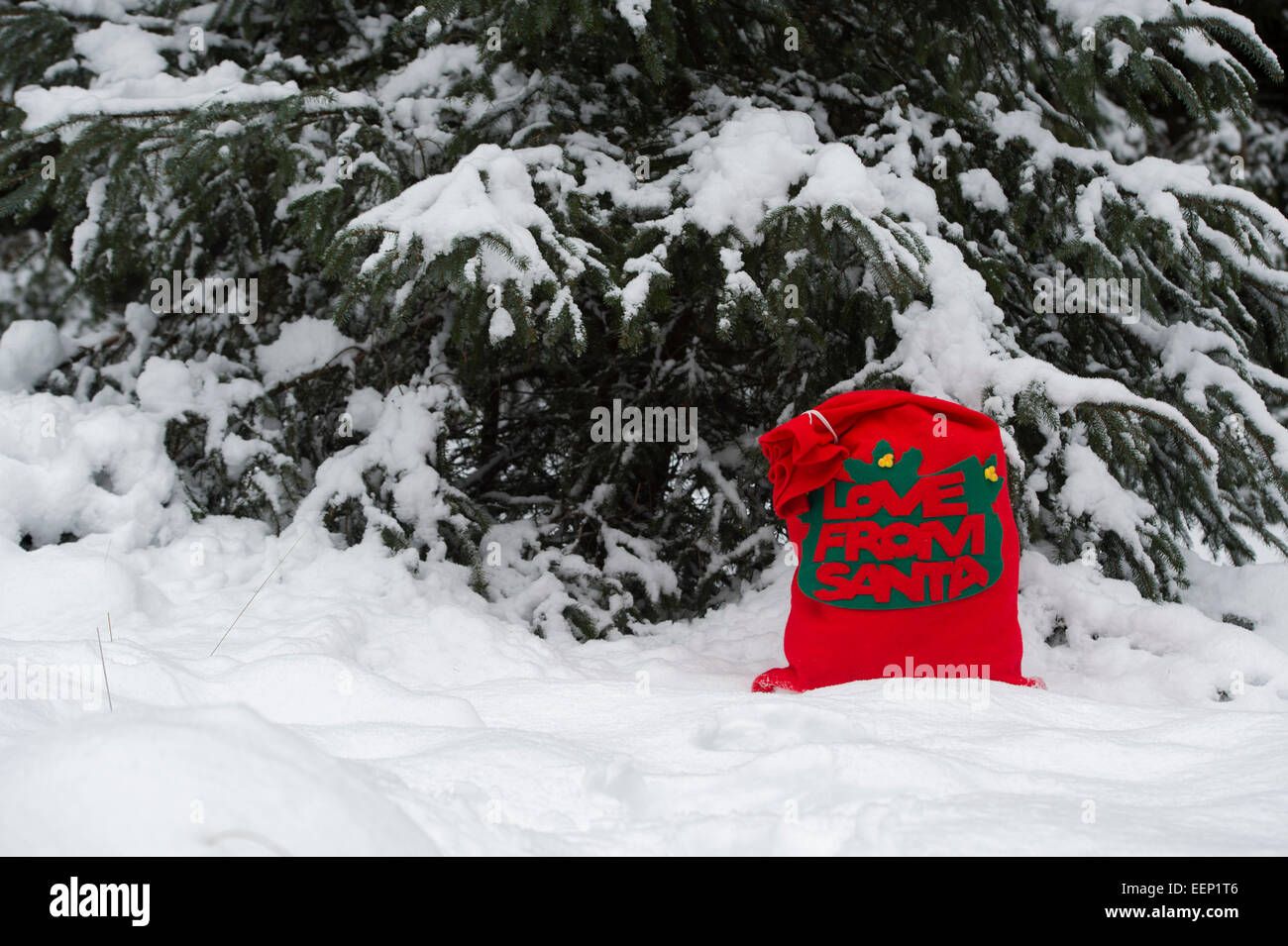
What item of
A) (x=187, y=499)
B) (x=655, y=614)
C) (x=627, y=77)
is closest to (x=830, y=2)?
(x=627, y=77)

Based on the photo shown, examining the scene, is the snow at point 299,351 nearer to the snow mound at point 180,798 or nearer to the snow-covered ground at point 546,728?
the snow-covered ground at point 546,728

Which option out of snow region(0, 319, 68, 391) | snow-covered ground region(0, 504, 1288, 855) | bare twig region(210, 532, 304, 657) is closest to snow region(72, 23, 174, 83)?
snow region(0, 319, 68, 391)

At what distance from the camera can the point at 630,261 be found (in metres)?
3.24

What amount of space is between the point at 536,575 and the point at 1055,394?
1.99 m

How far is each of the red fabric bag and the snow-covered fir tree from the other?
53 centimetres

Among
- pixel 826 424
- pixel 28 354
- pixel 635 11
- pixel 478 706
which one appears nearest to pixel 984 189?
pixel 635 11

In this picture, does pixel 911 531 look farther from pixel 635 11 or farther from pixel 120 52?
pixel 120 52

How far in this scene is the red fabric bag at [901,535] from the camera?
2566mm

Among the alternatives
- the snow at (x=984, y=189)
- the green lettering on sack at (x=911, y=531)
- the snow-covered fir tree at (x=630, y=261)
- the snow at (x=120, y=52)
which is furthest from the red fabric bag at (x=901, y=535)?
the snow at (x=120, y=52)

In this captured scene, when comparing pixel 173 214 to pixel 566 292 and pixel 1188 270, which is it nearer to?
pixel 566 292

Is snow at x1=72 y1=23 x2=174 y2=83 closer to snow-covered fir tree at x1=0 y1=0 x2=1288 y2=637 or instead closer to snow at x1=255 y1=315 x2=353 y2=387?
snow-covered fir tree at x1=0 y1=0 x2=1288 y2=637

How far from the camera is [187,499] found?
11.9 feet

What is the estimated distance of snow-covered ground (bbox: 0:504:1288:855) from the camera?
1114 mm

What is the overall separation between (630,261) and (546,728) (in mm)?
1740
